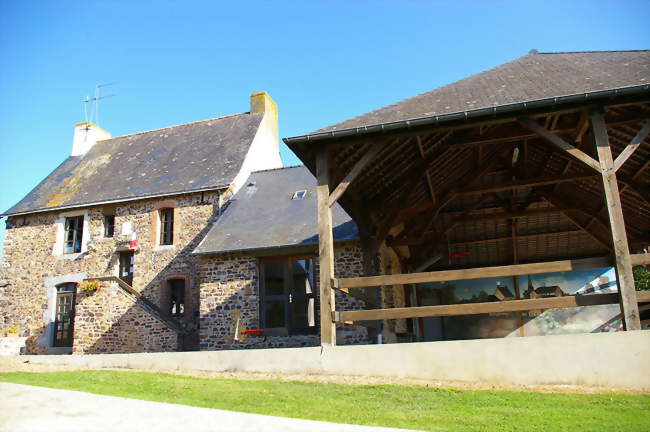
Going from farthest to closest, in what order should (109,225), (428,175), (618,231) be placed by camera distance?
(109,225)
(428,175)
(618,231)

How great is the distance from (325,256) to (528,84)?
3.87 m

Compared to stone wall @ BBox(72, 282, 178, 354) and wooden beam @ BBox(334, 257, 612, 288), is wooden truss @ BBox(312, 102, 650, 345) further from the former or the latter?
stone wall @ BBox(72, 282, 178, 354)

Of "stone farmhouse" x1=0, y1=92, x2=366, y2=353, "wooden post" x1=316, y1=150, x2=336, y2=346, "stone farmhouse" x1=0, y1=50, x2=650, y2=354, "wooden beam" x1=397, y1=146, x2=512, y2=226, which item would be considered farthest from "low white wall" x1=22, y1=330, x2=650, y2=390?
"stone farmhouse" x1=0, y1=92, x2=366, y2=353

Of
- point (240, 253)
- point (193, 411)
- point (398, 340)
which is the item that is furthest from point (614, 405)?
point (240, 253)

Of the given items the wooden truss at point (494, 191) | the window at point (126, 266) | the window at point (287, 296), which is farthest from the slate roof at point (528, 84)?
the window at point (126, 266)

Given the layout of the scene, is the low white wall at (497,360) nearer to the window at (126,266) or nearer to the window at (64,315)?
the window at (126,266)

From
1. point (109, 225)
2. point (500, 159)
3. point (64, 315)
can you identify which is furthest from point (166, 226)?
point (500, 159)

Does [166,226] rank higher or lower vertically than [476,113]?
higher

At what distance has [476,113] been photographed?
271 inches

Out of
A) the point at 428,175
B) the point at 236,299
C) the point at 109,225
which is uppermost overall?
the point at 109,225

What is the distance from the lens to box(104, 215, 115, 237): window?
16.0 m

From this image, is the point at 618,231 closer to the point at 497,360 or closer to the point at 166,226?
the point at 497,360

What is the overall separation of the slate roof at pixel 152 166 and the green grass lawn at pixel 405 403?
855cm

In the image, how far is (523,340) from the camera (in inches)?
258
